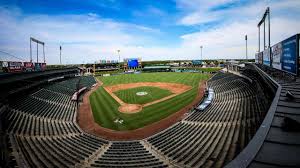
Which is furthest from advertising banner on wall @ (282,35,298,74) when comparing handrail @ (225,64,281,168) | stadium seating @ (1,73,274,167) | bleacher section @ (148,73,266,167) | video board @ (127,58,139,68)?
video board @ (127,58,139,68)

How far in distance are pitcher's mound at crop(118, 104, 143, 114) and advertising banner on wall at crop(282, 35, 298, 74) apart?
82.1 ft

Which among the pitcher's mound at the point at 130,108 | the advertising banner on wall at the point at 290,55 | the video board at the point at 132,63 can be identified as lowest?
the pitcher's mound at the point at 130,108

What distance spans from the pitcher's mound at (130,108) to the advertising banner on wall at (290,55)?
25033 millimetres

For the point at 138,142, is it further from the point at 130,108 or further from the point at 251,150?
the point at 251,150

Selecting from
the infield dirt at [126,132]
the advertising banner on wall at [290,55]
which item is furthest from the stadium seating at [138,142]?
the advertising banner on wall at [290,55]

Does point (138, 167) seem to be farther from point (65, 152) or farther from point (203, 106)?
point (203, 106)

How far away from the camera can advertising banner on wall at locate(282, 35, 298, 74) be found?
16513 millimetres

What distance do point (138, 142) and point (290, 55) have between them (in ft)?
61.4

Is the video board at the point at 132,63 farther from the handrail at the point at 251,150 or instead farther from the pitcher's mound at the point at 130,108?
the handrail at the point at 251,150

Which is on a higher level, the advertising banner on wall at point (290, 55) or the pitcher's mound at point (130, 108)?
the advertising banner on wall at point (290, 55)

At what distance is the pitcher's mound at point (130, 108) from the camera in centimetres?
3670

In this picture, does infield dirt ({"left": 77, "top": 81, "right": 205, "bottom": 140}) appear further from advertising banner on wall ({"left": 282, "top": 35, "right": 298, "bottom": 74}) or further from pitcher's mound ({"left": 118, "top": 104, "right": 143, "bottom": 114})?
advertising banner on wall ({"left": 282, "top": 35, "right": 298, "bottom": 74})

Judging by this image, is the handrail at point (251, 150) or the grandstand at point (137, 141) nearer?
the handrail at point (251, 150)

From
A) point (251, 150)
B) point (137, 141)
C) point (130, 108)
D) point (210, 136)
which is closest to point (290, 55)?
point (210, 136)
